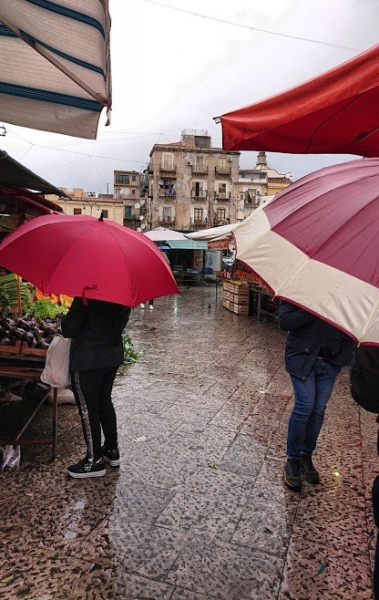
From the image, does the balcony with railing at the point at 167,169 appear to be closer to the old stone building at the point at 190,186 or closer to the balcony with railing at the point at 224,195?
the old stone building at the point at 190,186

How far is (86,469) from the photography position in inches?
124

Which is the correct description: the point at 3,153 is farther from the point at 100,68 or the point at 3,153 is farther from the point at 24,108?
the point at 100,68

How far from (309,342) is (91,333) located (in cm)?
161

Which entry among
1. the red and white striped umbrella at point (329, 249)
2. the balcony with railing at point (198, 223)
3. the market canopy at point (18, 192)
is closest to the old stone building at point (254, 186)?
the balcony with railing at point (198, 223)

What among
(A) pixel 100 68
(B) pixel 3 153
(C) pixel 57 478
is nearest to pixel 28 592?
(C) pixel 57 478

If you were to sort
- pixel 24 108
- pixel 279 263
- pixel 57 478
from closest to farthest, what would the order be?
pixel 279 263 < pixel 24 108 < pixel 57 478

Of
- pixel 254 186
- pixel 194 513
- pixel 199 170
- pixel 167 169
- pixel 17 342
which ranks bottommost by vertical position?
pixel 194 513

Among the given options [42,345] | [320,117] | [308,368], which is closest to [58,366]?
[42,345]

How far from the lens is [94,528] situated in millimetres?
2576

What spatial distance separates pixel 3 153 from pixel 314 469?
12.3 feet

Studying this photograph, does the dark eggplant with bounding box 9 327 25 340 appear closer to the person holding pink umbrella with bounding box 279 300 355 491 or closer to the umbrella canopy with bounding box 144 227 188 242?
the person holding pink umbrella with bounding box 279 300 355 491

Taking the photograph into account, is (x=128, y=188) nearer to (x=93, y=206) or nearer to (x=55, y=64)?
(x=93, y=206)

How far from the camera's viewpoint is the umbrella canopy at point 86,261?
2.66m

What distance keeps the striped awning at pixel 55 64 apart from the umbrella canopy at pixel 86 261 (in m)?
0.69
